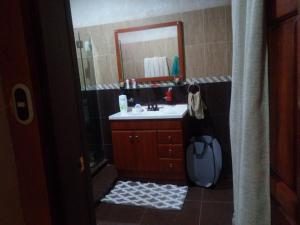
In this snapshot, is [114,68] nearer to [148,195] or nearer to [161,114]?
[161,114]

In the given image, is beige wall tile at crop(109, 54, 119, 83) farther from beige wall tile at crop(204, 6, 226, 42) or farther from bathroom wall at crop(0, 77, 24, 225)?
bathroom wall at crop(0, 77, 24, 225)

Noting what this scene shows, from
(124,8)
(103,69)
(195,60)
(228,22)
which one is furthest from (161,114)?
(124,8)

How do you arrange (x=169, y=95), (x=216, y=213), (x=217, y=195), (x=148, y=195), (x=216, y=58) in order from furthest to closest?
1. (x=169, y=95)
2. (x=216, y=58)
3. (x=148, y=195)
4. (x=217, y=195)
5. (x=216, y=213)

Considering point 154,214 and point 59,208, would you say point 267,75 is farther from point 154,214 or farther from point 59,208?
point 154,214

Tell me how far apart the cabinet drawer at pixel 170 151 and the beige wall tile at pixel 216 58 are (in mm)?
940

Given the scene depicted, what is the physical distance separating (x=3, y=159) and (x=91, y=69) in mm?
2537

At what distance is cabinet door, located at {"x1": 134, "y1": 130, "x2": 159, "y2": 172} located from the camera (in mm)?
2727

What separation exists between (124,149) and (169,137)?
21.7 inches

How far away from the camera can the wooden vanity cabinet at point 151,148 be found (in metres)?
2.65

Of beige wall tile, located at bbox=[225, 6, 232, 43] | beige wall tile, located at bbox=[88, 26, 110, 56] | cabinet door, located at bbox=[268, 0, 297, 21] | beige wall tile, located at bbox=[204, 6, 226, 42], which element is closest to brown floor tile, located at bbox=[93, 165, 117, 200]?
beige wall tile, located at bbox=[88, 26, 110, 56]

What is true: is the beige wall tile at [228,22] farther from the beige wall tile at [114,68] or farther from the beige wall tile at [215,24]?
the beige wall tile at [114,68]

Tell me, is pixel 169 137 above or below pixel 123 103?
below

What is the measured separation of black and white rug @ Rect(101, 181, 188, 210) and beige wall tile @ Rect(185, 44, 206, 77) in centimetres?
130

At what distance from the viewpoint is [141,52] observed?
3064 millimetres
